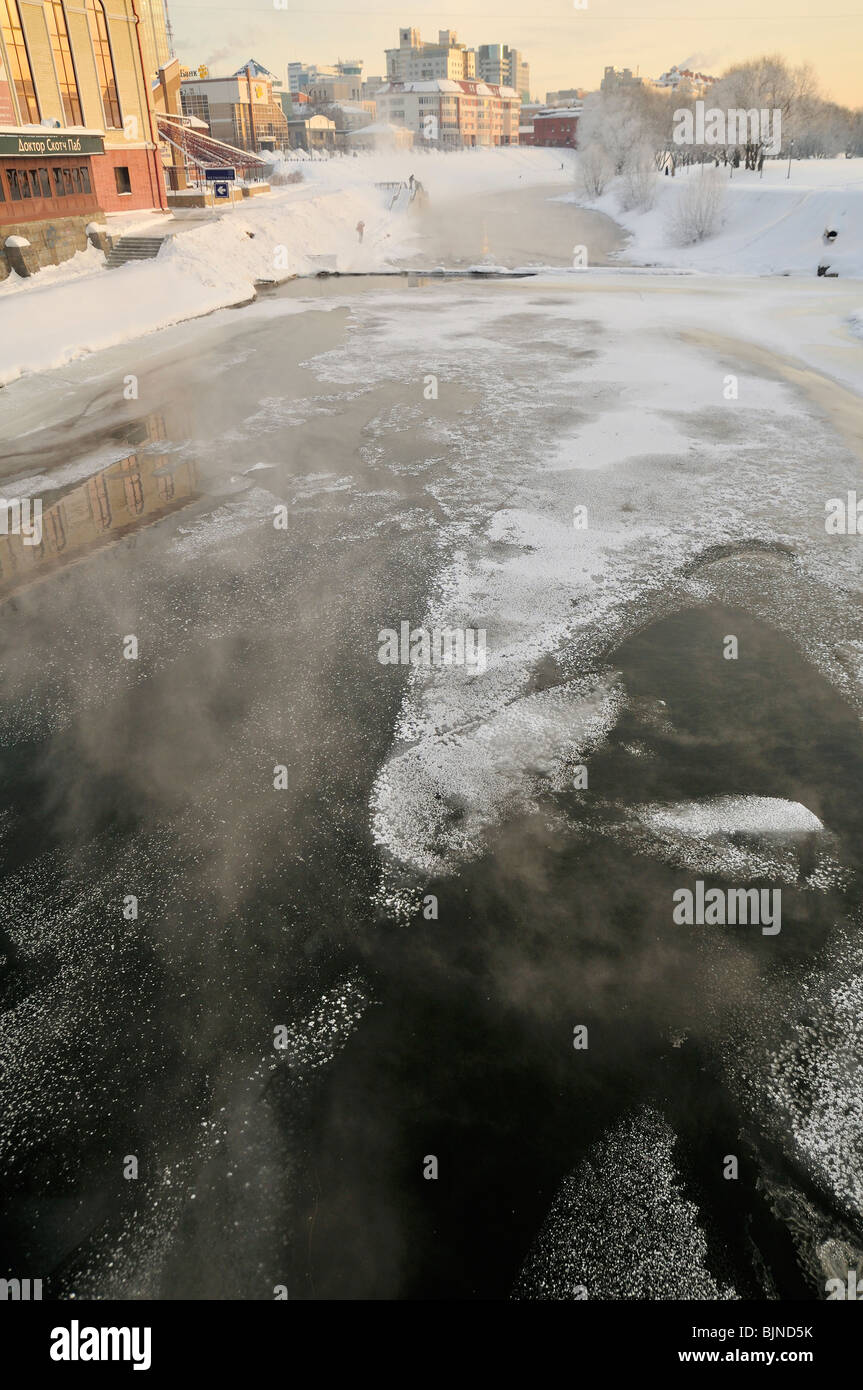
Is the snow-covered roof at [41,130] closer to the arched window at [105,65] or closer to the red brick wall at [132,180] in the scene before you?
the red brick wall at [132,180]

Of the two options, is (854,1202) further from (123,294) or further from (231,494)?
(123,294)

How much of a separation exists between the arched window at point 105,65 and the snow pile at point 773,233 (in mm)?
22352

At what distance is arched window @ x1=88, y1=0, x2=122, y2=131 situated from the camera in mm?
30750

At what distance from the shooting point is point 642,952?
434 centimetres

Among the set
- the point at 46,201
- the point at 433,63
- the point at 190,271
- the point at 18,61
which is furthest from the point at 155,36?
the point at 433,63

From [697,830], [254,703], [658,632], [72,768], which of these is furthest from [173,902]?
[658,632]

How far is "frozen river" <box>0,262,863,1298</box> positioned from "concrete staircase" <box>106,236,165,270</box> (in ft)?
65.5

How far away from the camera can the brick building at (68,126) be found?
77.0ft

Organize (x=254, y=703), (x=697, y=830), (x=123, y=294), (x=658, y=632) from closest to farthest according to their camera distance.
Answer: (x=697, y=830), (x=254, y=703), (x=658, y=632), (x=123, y=294)

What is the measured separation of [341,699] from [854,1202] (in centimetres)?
447

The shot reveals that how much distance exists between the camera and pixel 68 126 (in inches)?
1133

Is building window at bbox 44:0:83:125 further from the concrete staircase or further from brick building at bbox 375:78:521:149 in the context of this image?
brick building at bbox 375:78:521:149

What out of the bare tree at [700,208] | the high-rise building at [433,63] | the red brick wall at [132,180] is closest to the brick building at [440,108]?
the high-rise building at [433,63]

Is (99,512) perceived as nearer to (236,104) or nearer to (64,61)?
(64,61)
